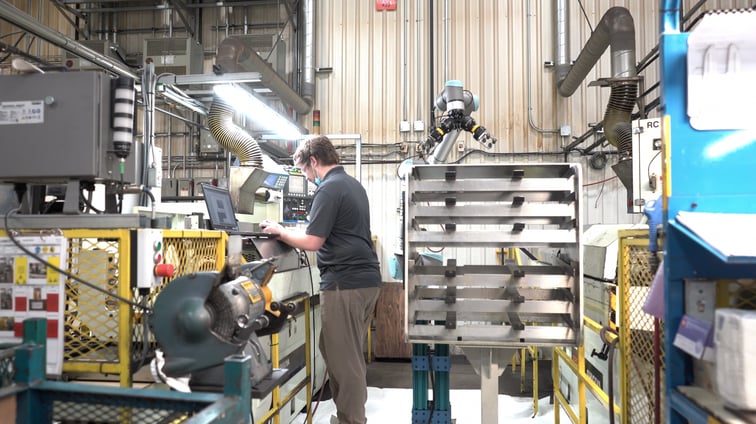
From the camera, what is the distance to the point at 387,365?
5.08 meters

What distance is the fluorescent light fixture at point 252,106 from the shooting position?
3535 mm

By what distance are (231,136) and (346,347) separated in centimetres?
223

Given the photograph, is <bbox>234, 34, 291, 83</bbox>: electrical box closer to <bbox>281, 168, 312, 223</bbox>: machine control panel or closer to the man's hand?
<bbox>281, 168, 312, 223</bbox>: machine control panel

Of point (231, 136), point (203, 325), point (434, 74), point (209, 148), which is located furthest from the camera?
point (209, 148)

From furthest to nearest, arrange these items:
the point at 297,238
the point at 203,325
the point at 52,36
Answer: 1. the point at 52,36
2. the point at 297,238
3. the point at 203,325

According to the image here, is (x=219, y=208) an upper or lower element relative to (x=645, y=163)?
lower

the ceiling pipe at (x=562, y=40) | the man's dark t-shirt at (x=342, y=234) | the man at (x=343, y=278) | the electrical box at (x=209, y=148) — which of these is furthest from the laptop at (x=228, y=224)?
the ceiling pipe at (x=562, y=40)

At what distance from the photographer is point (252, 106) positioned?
376 cm

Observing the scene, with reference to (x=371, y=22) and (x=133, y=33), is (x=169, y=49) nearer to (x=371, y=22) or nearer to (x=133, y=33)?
(x=133, y=33)

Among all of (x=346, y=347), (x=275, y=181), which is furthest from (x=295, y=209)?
(x=346, y=347)

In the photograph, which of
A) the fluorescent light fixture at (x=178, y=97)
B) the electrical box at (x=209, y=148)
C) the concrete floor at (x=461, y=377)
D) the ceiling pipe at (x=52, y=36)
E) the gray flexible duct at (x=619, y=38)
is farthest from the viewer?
the electrical box at (x=209, y=148)

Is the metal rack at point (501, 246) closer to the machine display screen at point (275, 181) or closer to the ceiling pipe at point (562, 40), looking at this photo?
the machine display screen at point (275, 181)

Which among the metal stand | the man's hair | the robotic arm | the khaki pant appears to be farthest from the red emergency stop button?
the robotic arm

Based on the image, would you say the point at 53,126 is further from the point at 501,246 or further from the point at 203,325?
the point at 501,246
